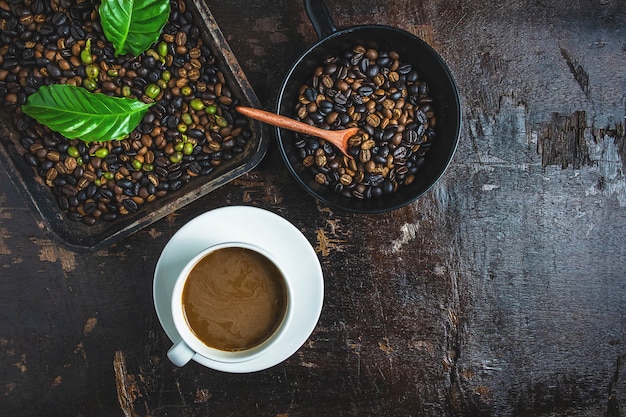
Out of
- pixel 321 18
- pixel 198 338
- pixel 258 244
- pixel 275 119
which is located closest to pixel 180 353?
pixel 198 338

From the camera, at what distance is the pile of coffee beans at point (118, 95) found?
4.71 ft

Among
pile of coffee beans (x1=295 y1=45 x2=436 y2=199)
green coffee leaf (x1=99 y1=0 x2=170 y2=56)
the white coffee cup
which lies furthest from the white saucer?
green coffee leaf (x1=99 y1=0 x2=170 y2=56)

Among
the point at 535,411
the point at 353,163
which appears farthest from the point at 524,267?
the point at 353,163

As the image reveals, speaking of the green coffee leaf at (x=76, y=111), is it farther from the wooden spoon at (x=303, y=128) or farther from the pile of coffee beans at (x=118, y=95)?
the wooden spoon at (x=303, y=128)

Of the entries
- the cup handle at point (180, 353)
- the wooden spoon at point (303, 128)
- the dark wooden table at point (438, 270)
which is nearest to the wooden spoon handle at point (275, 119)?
the wooden spoon at point (303, 128)

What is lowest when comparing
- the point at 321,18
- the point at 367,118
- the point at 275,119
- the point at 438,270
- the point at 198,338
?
the point at 438,270

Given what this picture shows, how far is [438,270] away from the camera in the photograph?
158 centimetres

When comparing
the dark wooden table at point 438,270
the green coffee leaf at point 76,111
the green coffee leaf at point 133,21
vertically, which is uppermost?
the green coffee leaf at point 133,21

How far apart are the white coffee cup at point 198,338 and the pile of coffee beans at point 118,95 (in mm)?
322

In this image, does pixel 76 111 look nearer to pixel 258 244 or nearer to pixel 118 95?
pixel 118 95

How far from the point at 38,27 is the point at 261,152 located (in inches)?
25.1

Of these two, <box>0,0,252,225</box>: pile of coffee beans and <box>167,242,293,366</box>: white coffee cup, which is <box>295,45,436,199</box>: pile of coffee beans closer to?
<box>0,0,252,225</box>: pile of coffee beans

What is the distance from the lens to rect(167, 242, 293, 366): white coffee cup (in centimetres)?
121

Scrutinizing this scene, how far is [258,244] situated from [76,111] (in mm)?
507
